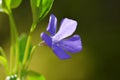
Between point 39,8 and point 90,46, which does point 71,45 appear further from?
point 90,46

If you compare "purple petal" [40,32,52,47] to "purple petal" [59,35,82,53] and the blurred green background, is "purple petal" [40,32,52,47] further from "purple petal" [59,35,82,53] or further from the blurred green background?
the blurred green background

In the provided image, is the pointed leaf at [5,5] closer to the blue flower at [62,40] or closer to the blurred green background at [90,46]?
Result: the blue flower at [62,40]

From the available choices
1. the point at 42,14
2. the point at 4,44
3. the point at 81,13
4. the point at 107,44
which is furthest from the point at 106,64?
the point at 42,14

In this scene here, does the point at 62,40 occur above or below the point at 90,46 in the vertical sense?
above

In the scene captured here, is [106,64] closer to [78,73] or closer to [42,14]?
[78,73]

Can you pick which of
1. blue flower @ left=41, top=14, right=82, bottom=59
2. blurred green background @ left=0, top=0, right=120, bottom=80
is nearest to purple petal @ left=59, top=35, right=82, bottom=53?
blue flower @ left=41, top=14, right=82, bottom=59

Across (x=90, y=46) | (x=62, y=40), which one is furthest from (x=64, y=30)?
(x=90, y=46)
